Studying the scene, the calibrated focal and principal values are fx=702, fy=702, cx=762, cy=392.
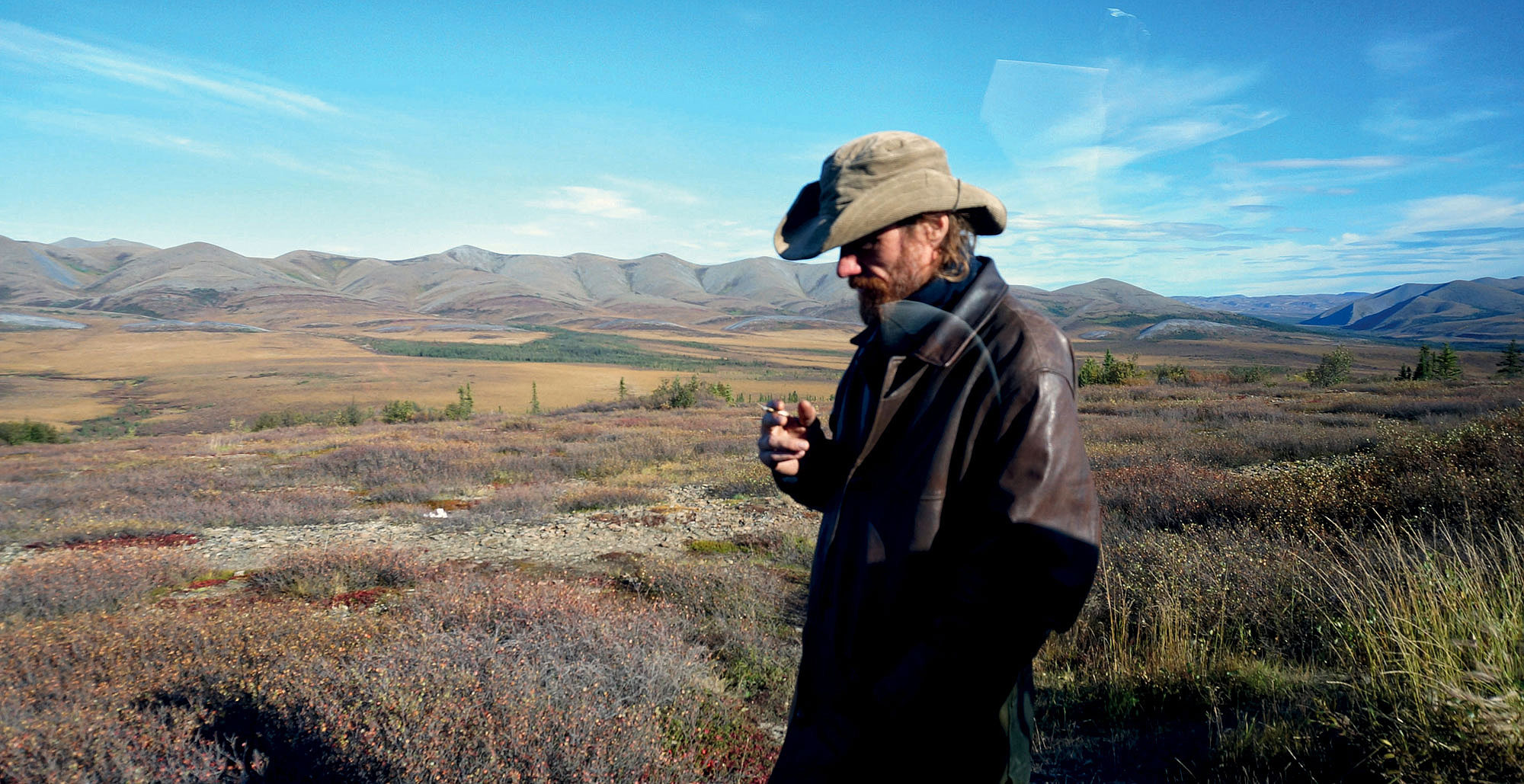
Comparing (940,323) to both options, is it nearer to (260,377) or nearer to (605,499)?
(605,499)

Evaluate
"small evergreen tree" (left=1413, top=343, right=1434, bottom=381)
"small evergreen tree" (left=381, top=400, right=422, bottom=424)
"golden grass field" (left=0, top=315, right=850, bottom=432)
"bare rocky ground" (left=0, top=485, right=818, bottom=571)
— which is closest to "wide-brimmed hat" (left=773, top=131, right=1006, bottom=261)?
"bare rocky ground" (left=0, top=485, right=818, bottom=571)

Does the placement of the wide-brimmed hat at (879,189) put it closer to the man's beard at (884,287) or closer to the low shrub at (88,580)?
the man's beard at (884,287)

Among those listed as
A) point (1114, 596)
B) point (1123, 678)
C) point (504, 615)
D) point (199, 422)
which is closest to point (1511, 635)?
point (1123, 678)

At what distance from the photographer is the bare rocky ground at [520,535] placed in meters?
7.96

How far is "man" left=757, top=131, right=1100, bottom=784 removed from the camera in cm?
119

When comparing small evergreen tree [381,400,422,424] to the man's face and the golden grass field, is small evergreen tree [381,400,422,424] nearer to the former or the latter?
the golden grass field

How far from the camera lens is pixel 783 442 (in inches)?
65.9

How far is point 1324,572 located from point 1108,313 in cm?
17910

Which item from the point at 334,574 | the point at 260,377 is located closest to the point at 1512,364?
the point at 334,574

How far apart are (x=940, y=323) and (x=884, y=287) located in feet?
0.54

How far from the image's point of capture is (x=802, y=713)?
151cm

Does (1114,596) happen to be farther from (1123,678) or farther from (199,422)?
(199,422)

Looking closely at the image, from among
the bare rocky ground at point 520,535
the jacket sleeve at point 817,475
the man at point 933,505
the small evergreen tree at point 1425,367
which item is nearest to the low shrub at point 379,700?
the jacket sleeve at point 817,475

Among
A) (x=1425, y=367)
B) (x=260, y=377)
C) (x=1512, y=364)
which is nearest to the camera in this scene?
(x=1425, y=367)
